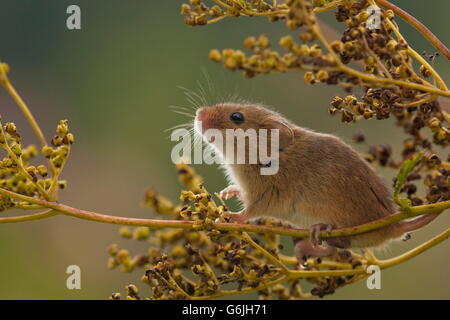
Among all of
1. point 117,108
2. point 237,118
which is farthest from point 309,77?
point 117,108

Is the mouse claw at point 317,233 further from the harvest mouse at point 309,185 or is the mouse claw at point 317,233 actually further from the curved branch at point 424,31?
the curved branch at point 424,31

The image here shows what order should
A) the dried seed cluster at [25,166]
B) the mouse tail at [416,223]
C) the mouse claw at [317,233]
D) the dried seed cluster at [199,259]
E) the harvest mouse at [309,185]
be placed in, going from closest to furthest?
the dried seed cluster at [25,166], the dried seed cluster at [199,259], the mouse claw at [317,233], the mouse tail at [416,223], the harvest mouse at [309,185]

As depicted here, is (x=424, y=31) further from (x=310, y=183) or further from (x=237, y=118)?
(x=237, y=118)

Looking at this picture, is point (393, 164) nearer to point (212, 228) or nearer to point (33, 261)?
point (212, 228)

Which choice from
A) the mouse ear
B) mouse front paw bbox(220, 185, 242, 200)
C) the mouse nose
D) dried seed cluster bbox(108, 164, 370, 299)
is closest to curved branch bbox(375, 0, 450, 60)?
dried seed cluster bbox(108, 164, 370, 299)

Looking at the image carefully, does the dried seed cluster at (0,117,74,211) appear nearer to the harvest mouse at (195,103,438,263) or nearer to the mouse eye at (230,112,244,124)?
the harvest mouse at (195,103,438,263)

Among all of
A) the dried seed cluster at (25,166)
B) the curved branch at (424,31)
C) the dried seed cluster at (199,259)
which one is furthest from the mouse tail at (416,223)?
the dried seed cluster at (25,166)
